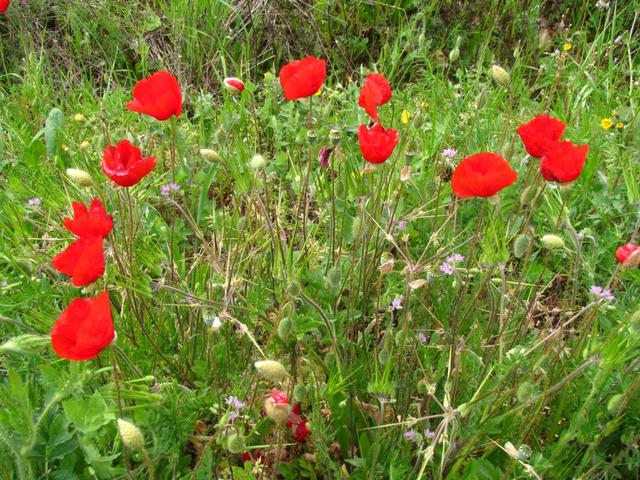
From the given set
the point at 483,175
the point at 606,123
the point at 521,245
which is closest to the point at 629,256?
the point at 521,245

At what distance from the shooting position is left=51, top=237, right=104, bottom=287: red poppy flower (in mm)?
1145

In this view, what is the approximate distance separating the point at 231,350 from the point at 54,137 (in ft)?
3.67

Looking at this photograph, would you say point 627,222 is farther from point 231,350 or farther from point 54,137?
point 54,137

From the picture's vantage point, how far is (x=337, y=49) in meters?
3.27

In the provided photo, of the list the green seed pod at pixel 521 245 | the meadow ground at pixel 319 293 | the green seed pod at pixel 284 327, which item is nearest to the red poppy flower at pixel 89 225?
the meadow ground at pixel 319 293

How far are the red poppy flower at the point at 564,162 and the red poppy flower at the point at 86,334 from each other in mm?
797

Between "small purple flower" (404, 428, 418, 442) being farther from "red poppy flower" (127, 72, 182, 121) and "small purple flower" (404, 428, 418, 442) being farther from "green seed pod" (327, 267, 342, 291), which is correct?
"red poppy flower" (127, 72, 182, 121)

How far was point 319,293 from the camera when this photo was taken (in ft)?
5.36

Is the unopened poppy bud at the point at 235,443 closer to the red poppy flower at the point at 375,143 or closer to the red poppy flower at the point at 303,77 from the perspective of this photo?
the red poppy flower at the point at 375,143

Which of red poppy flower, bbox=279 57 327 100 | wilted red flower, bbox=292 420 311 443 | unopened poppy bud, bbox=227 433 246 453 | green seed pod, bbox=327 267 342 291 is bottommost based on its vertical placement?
wilted red flower, bbox=292 420 311 443

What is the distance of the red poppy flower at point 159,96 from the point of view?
1526 mm

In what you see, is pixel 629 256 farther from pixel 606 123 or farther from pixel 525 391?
pixel 606 123

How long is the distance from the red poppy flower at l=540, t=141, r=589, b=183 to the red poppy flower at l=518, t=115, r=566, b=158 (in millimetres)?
61

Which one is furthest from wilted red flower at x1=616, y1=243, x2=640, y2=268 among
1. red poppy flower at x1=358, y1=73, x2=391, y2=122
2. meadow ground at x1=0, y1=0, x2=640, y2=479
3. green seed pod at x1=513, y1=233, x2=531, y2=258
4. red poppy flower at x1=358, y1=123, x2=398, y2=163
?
red poppy flower at x1=358, y1=73, x2=391, y2=122
